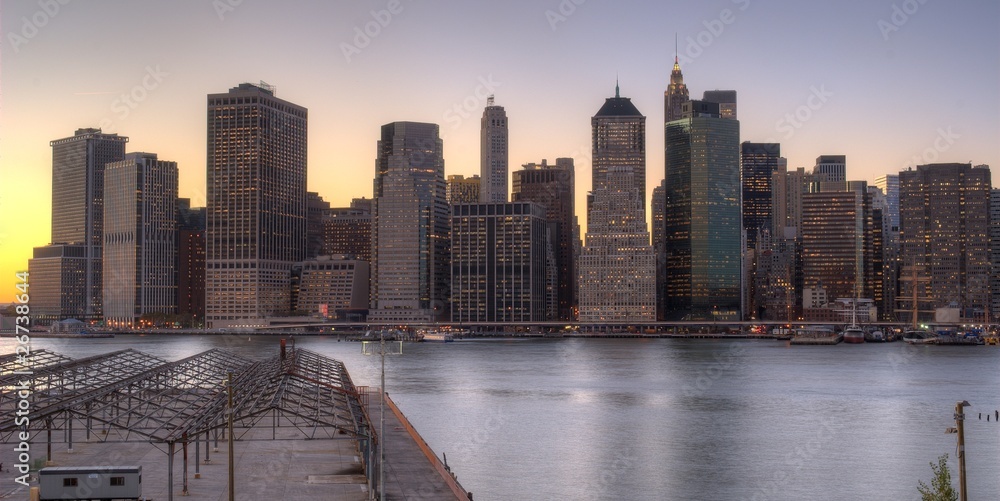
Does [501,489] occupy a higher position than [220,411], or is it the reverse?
[220,411]

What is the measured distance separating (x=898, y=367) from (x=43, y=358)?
11711 cm

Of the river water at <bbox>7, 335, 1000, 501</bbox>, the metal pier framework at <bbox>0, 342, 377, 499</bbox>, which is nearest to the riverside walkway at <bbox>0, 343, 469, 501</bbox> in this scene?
the metal pier framework at <bbox>0, 342, 377, 499</bbox>

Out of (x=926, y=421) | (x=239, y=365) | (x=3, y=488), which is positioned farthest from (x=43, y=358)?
(x=926, y=421)

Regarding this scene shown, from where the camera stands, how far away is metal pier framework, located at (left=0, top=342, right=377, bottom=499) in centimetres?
4238

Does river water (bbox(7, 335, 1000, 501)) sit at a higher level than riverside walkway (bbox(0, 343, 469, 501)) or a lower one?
lower

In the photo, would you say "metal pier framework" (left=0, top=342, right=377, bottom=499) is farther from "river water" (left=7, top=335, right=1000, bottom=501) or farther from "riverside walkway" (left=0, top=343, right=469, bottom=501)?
"river water" (left=7, top=335, right=1000, bottom=501)

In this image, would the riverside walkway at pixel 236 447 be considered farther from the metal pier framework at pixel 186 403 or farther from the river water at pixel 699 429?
the river water at pixel 699 429

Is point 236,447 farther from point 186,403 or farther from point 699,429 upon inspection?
point 699,429

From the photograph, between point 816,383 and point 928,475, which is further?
point 816,383

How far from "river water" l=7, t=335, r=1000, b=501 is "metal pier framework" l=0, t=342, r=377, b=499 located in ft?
27.2

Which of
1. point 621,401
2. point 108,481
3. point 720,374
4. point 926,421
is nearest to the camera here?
point 108,481

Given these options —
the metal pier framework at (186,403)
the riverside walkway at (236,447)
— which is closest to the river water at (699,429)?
the riverside walkway at (236,447)

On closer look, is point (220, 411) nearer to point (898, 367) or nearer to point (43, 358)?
point (43, 358)

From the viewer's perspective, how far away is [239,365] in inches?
2815
